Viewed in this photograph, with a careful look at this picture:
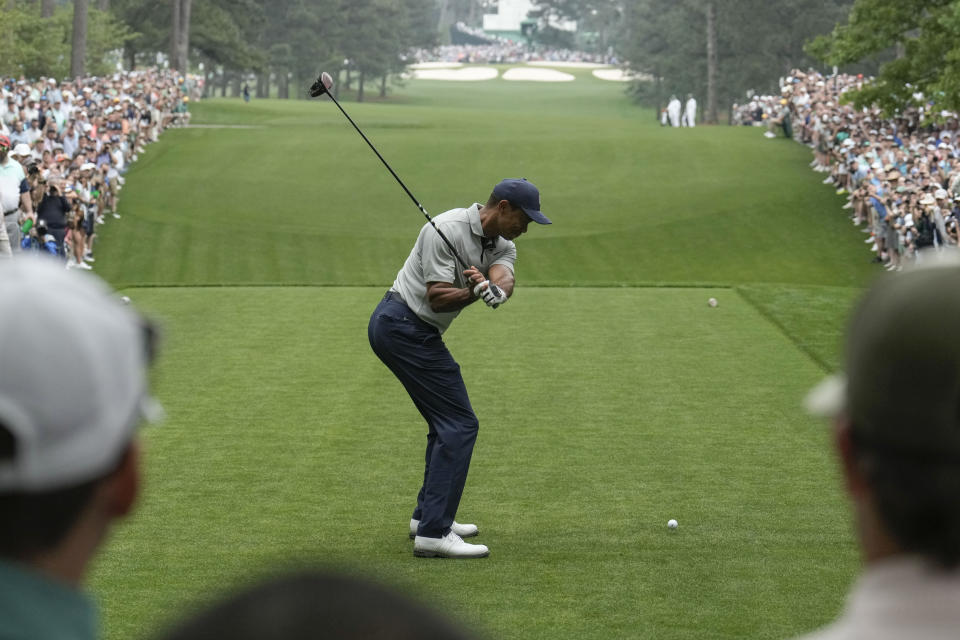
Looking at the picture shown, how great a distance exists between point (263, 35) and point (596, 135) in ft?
183

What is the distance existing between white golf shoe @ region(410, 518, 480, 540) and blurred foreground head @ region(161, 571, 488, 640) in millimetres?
6505

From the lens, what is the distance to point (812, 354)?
15.1m

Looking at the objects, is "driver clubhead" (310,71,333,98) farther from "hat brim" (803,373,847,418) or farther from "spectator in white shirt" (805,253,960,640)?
"spectator in white shirt" (805,253,960,640)

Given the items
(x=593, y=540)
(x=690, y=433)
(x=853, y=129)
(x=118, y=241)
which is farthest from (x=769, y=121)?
(x=593, y=540)

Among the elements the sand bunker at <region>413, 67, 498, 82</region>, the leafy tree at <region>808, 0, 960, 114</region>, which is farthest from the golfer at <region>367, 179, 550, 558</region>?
the sand bunker at <region>413, 67, 498, 82</region>

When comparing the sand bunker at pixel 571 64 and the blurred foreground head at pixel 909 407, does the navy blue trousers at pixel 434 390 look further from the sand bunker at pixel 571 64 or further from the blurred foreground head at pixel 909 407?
the sand bunker at pixel 571 64

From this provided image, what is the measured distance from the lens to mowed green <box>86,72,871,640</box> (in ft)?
23.3

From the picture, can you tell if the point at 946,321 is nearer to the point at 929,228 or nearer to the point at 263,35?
the point at 929,228

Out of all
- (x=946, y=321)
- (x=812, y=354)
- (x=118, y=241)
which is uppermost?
(x=946, y=321)

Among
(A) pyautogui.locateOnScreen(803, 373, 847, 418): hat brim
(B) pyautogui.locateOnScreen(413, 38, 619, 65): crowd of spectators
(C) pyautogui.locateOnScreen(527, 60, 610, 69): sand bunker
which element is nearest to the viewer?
(A) pyautogui.locateOnScreen(803, 373, 847, 418): hat brim

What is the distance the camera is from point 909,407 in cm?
179

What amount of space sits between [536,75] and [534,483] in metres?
117

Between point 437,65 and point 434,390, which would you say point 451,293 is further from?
point 437,65

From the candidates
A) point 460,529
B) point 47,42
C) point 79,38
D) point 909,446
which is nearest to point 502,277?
point 460,529
